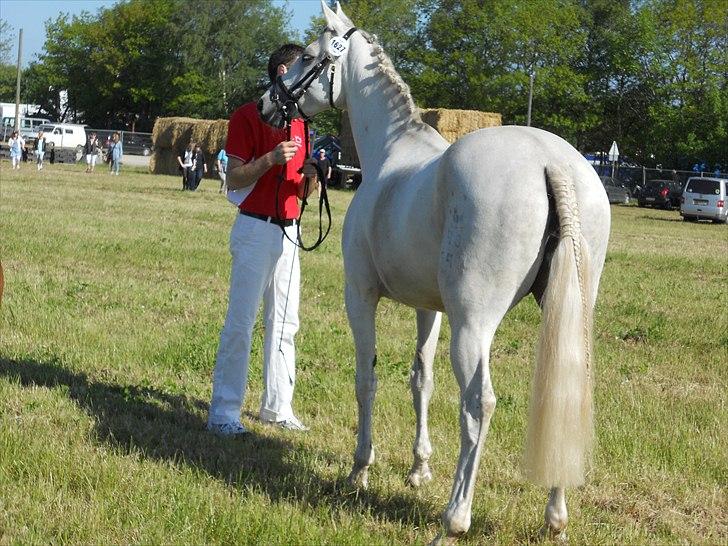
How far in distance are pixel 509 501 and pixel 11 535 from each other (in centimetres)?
246

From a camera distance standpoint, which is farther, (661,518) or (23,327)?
(23,327)

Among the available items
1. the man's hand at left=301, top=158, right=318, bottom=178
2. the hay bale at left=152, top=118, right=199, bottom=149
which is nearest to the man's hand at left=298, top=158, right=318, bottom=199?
the man's hand at left=301, top=158, right=318, bottom=178

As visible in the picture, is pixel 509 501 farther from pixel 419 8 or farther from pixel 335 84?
pixel 419 8

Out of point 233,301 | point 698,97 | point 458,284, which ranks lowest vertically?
point 233,301

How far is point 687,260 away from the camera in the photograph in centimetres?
1945

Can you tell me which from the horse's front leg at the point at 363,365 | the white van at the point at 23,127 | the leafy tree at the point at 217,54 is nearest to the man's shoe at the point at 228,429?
the horse's front leg at the point at 363,365

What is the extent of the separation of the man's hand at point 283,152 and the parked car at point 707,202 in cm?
3618

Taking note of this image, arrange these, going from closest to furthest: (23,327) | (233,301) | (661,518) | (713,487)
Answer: (661,518), (713,487), (233,301), (23,327)

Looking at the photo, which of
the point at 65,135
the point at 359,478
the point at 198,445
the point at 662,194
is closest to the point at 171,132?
the point at 65,135

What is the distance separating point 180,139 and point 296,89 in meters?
49.6

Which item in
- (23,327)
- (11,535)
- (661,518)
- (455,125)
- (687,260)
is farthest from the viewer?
(455,125)

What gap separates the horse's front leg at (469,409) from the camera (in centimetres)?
440

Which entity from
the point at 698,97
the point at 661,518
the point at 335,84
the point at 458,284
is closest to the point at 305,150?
the point at 335,84

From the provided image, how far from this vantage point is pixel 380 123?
5.81 metres
